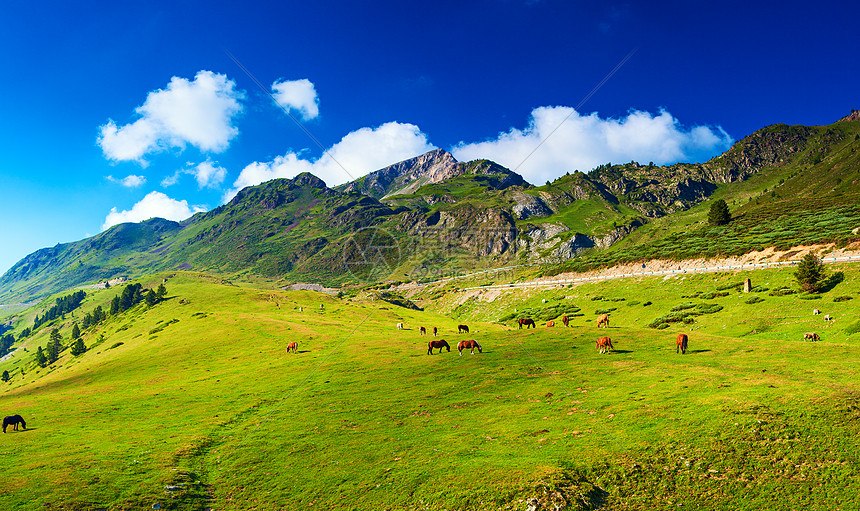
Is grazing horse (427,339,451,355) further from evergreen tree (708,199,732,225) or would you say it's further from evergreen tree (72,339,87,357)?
evergreen tree (72,339,87,357)

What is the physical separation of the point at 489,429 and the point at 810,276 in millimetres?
60742

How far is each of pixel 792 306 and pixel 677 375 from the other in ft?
126

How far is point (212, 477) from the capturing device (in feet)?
67.5

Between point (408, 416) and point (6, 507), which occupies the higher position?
point (6, 507)

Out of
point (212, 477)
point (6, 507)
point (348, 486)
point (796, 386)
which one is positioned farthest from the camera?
point (796, 386)

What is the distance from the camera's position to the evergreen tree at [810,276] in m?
54.3

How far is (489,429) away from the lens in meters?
23.1

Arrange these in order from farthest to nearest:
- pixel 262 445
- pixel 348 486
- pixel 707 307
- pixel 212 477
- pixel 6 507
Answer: pixel 707 307 < pixel 262 445 < pixel 212 477 < pixel 348 486 < pixel 6 507

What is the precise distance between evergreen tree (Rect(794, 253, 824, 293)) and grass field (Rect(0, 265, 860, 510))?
2.29 meters

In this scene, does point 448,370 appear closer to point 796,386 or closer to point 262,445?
point 262,445

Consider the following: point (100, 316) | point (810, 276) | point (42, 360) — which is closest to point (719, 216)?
point (810, 276)

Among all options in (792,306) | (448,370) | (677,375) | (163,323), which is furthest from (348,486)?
(163,323)

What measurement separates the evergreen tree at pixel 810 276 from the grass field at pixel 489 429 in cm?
229

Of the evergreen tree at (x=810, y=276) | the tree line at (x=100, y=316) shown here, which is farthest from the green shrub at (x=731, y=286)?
the tree line at (x=100, y=316)
